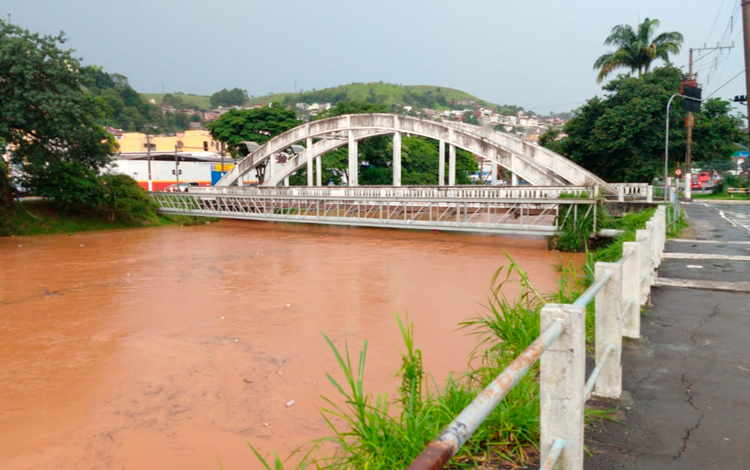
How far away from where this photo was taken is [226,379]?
6121 millimetres

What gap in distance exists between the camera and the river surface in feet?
15.7

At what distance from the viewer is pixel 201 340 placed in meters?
7.66

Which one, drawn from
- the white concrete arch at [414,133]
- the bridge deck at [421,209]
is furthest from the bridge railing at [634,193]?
the bridge deck at [421,209]

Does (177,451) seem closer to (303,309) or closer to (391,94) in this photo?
(303,309)

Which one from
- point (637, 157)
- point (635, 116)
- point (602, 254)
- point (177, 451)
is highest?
point (635, 116)

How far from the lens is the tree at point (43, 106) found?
17953mm

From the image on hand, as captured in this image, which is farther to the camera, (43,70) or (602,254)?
(43,70)

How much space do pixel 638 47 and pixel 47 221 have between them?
30.8 meters

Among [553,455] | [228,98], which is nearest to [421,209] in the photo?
[553,455]

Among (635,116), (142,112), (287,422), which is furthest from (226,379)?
(142,112)

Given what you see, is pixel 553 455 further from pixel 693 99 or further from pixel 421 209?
pixel 421 209

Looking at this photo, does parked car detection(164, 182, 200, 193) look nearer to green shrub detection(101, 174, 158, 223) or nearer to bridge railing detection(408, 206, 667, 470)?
green shrub detection(101, 174, 158, 223)

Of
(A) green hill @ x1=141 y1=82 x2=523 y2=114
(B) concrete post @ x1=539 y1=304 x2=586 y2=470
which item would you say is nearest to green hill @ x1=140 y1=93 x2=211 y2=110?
(A) green hill @ x1=141 y1=82 x2=523 y2=114

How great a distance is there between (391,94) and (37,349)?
167 metres
